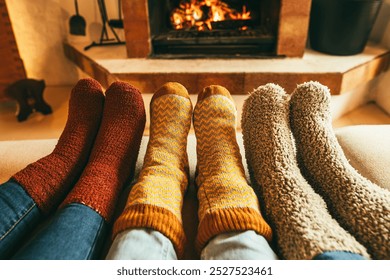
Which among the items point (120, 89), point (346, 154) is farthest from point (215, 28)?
point (346, 154)

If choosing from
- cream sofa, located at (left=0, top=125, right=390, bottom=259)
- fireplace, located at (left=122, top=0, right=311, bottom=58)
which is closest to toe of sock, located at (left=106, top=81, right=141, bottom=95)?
cream sofa, located at (left=0, top=125, right=390, bottom=259)

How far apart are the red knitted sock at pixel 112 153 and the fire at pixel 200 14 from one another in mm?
936

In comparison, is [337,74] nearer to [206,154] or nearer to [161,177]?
[206,154]

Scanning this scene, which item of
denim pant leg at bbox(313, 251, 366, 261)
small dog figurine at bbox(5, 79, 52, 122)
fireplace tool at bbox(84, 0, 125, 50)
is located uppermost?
fireplace tool at bbox(84, 0, 125, 50)

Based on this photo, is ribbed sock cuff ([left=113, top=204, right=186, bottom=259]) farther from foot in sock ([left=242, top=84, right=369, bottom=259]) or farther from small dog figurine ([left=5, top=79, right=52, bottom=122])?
small dog figurine ([left=5, top=79, right=52, bottom=122])

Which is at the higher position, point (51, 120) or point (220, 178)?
point (220, 178)

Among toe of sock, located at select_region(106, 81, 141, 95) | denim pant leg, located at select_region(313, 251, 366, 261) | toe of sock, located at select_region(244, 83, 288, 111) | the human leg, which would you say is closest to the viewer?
denim pant leg, located at select_region(313, 251, 366, 261)

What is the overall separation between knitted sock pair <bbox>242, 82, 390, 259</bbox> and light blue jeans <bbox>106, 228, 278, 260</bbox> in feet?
0.14

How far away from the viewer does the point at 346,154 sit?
674mm

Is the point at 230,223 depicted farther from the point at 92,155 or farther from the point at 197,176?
the point at 92,155

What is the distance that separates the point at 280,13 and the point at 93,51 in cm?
96

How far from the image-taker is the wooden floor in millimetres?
1498

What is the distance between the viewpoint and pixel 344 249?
0.39 m

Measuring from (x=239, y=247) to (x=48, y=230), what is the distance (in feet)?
0.89
